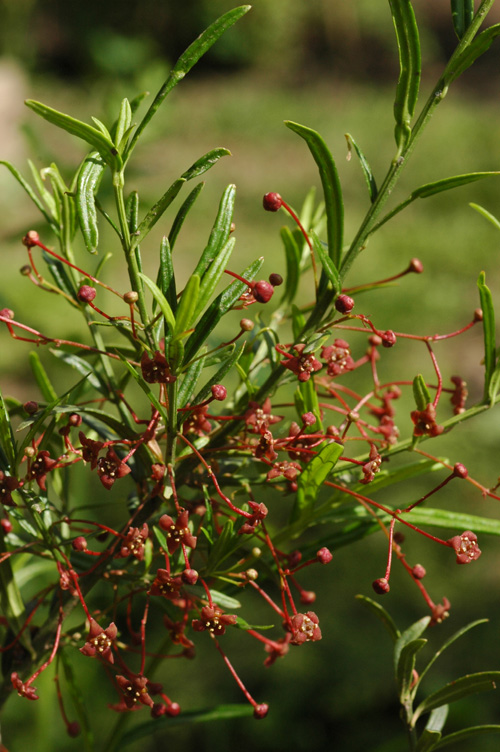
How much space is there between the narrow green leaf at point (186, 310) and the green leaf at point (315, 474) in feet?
0.39

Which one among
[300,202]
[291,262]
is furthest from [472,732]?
[300,202]

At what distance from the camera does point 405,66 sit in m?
0.48

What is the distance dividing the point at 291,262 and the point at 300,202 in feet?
12.4

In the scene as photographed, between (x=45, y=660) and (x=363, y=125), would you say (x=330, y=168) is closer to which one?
(x=45, y=660)

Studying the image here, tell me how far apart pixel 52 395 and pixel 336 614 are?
1574 mm

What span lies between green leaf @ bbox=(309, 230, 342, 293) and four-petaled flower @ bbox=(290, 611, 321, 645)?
19 centimetres

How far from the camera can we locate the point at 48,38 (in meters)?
A: 6.83

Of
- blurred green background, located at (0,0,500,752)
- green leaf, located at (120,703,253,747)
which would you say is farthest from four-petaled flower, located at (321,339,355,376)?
blurred green background, located at (0,0,500,752)

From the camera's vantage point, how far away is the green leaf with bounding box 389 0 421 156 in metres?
0.46

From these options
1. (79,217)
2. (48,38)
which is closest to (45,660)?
(79,217)

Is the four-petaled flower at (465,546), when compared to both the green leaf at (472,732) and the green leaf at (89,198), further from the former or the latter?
the green leaf at (89,198)

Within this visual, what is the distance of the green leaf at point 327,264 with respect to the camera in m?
0.45

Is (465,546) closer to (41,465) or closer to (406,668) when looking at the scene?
(406,668)

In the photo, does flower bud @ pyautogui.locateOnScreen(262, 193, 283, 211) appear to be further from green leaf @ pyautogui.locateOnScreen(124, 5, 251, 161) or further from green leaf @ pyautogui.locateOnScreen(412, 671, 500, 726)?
green leaf @ pyautogui.locateOnScreen(412, 671, 500, 726)
